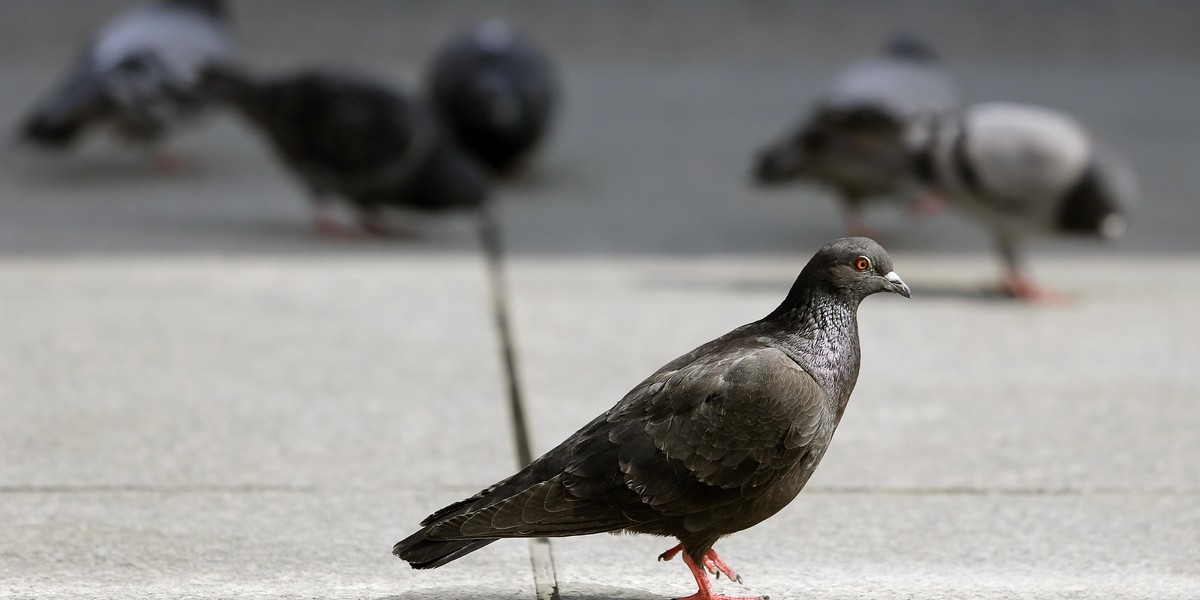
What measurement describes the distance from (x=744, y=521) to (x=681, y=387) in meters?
0.33

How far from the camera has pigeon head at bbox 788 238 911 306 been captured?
3436mm

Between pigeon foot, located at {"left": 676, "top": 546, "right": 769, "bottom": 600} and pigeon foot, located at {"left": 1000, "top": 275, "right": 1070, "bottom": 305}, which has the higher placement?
pigeon foot, located at {"left": 1000, "top": 275, "right": 1070, "bottom": 305}

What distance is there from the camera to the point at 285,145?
8.05m

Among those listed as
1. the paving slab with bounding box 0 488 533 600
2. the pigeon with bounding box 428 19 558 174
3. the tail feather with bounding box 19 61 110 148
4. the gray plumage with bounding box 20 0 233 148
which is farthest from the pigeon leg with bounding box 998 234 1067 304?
the tail feather with bounding box 19 61 110 148

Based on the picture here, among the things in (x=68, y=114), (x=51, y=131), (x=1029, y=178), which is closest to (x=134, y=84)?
(x=68, y=114)

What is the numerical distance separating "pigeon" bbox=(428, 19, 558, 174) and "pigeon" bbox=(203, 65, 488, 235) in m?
1.03

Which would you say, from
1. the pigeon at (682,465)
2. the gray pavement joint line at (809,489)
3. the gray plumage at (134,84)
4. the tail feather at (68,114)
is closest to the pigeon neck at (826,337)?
the pigeon at (682,465)

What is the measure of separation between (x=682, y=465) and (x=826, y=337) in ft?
1.53

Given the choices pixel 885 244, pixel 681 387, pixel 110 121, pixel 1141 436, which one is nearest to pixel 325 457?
pixel 681 387

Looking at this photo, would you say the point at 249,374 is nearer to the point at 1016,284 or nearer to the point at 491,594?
the point at 491,594

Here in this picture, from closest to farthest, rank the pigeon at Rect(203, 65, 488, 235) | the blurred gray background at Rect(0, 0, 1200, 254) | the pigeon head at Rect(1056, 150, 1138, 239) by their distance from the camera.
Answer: the pigeon head at Rect(1056, 150, 1138, 239) → the pigeon at Rect(203, 65, 488, 235) → the blurred gray background at Rect(0, 0, 1200, 254)

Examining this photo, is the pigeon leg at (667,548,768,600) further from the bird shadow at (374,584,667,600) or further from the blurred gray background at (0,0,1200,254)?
the blurred gray background at (0,0,1200,254)

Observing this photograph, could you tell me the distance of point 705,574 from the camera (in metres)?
3.48

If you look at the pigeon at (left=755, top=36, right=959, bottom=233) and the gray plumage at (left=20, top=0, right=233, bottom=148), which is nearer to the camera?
the pigeon at (left=755, top=36, right=959, bottom=233)
